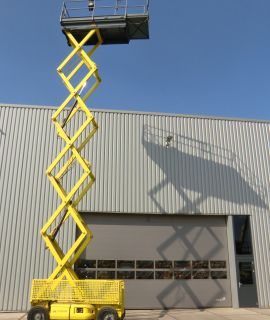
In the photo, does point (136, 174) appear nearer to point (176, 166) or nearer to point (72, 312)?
point (176, 166)

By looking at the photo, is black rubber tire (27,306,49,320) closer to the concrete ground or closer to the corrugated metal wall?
the concrete ground

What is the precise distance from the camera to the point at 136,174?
1816 centimetres

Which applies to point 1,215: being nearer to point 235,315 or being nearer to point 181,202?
point 181,202

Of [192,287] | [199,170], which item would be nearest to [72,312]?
[192,287]

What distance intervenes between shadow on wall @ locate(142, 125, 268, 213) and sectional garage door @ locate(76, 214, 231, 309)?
5.13 feet

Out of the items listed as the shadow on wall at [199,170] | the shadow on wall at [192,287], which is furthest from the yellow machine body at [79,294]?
the shadow on wall at [199,170]

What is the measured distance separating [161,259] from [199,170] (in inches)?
195

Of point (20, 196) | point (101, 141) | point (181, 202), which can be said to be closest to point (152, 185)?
point (181, 202)

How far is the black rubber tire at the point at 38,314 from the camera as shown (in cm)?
1130

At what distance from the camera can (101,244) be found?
57.1 ft

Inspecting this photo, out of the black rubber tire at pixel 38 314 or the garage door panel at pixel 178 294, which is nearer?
the black rubber tire at pixel 38 314

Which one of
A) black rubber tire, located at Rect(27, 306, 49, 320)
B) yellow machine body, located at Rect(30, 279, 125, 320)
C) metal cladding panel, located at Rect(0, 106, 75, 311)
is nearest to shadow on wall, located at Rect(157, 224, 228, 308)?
metal cladding panel, located at Rect(0, 106, 75, 311)

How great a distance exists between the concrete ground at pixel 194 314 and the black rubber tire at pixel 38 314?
3201mm

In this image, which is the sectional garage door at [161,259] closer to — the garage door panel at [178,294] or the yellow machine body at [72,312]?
the garage door panel at [178,294]
